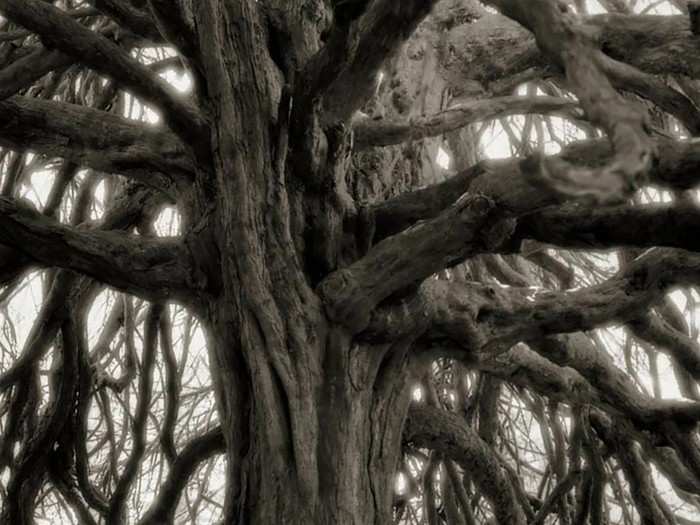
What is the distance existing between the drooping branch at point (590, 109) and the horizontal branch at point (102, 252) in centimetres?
109

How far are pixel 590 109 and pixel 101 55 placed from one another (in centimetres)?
119

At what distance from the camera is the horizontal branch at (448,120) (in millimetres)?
2076

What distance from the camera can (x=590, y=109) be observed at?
45.7 inches

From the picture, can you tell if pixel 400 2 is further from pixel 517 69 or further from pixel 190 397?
pixel 190 397

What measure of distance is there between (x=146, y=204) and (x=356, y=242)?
3.49 ft

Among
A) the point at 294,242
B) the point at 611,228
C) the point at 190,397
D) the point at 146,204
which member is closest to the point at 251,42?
the point at 294,242

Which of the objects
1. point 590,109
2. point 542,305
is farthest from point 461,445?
point 590,109

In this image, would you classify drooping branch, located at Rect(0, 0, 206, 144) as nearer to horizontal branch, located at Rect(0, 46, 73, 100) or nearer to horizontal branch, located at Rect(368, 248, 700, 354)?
horizontal branch, located at Rect(0, 46, 73, 100)

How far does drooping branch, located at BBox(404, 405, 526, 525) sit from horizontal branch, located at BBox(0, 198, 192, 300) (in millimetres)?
793

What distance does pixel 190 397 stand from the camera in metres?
4.45

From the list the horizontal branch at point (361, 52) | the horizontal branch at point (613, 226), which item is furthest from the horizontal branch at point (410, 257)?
the horizontal branch at point (361, 52)

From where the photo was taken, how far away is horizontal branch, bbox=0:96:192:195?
227 centimetres

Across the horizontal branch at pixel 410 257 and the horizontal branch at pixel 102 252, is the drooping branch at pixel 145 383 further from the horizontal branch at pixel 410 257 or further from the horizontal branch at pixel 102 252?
the horizontal branch at pixel 410 257

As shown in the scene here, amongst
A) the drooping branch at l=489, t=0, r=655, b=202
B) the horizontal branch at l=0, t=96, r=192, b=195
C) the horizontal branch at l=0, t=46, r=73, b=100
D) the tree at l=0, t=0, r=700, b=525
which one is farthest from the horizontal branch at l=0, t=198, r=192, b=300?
the drooping branch at l=489, t=0, r=655, b=202
